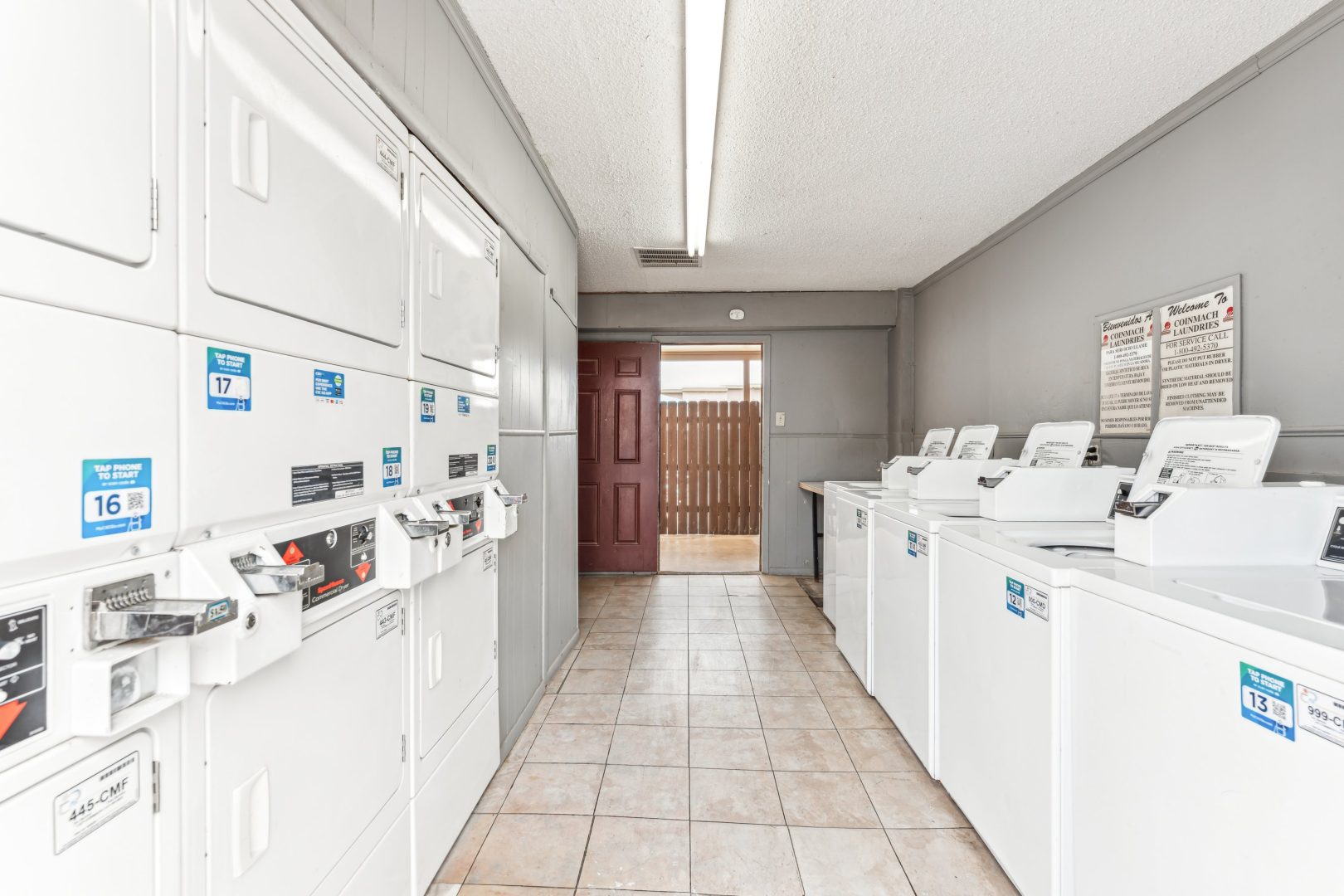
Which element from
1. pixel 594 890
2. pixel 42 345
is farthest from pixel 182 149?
pixel 594 890

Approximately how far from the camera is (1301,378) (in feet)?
5.93

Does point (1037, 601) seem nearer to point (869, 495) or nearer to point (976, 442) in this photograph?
point (869, 495)

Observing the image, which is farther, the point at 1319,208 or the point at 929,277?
the point at 929,277

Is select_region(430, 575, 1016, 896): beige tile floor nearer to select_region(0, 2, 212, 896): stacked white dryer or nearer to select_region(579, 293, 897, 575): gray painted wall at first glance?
select_region(0, 2, 212, 896): stacked white dryer

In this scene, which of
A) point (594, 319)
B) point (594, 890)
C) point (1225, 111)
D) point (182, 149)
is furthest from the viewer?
point (594, 319)

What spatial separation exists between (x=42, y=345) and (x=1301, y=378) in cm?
301

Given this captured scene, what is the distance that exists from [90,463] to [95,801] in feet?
1.29

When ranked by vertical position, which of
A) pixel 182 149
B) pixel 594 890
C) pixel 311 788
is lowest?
pixel 594 890

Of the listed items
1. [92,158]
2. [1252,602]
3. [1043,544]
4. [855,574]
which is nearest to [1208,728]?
[1252,602]

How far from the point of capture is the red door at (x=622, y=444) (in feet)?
16.9

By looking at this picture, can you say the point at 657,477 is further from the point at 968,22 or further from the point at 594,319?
the point at 968,22

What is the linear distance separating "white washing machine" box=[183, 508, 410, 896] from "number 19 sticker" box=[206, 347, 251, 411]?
203 millimetres

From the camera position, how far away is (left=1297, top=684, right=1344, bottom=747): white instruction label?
0.80 m

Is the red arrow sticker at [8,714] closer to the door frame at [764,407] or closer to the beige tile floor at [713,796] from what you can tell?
the beige tile floor at [713,796]
